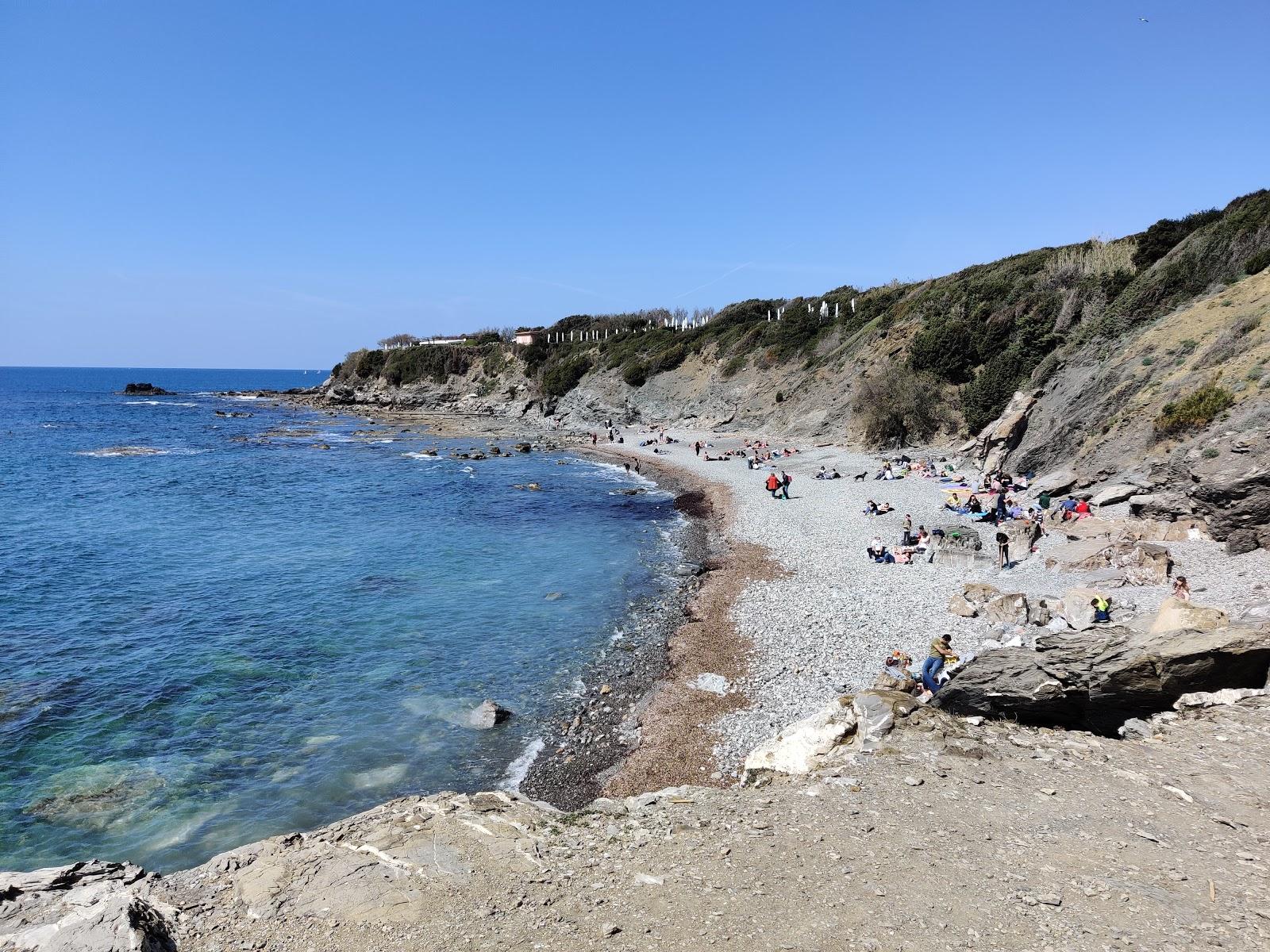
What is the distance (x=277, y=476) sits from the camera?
1859 inches

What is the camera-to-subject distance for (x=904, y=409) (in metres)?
42.9

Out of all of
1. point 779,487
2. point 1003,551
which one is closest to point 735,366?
point 779,487

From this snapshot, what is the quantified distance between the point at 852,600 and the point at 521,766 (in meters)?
10.7

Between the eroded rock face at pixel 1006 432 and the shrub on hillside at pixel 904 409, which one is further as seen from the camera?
the shrub on hillside at pixel 904 409

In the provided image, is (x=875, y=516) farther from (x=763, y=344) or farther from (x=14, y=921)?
(x=763, y=344)

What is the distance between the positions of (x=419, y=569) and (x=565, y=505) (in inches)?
490

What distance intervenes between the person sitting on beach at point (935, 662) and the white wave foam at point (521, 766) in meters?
7.92

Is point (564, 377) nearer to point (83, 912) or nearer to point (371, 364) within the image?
point (371, 364)

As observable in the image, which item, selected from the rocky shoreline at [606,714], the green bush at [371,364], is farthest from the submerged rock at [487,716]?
the green bush at [371,364]

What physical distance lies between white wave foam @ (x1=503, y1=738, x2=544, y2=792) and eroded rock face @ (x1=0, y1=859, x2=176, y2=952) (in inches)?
237

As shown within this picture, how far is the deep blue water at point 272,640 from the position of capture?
12.4 m

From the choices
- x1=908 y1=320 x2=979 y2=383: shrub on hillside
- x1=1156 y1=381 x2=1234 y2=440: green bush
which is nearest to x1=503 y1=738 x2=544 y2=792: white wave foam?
x1=1156 y1=381 x2=1234 y2=440: green bush

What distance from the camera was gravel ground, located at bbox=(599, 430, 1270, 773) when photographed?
14227mm

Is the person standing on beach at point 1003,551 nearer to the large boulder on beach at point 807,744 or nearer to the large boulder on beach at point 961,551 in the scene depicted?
the large boulder on beach at point 961,551
